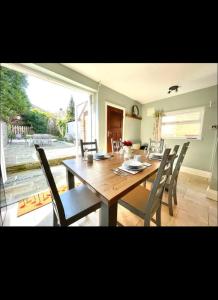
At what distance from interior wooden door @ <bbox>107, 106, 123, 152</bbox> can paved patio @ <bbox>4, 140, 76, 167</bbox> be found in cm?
130

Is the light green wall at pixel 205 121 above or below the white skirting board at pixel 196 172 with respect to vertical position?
above

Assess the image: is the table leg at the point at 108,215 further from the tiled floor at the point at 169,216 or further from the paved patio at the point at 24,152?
the paved patio at the point at 24,152

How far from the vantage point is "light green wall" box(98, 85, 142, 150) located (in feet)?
9.57

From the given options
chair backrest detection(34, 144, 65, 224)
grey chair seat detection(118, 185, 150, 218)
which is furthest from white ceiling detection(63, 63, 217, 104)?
grey chair seat detection(118, 185, 150, 218)

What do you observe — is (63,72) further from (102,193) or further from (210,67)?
(210,67)

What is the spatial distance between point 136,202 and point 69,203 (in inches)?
25.5

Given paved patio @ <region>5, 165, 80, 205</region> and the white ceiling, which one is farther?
the white ceiling

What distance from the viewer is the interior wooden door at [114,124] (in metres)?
3.22

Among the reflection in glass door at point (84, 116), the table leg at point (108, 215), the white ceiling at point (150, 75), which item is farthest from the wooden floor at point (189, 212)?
the white ceiling at point (150, 75)

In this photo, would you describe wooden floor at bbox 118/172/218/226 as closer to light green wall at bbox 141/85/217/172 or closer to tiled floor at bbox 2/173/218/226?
tiled floor at bbox 2/173/218/226

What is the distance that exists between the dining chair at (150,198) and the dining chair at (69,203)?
0.32 m
